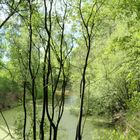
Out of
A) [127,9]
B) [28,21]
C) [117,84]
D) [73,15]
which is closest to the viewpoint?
[127,9]

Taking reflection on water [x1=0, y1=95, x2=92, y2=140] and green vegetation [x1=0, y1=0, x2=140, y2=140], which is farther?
reflection on water [x1=0, y1=95, x2=92, y2=140]

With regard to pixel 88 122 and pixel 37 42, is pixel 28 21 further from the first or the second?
Answer: pixel 88 122

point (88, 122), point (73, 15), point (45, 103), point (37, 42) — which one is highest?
point (73, 15)

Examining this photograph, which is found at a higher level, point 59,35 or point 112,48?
point 59,35

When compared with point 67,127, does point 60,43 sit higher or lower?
higher

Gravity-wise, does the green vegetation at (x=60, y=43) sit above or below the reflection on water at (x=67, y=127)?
above

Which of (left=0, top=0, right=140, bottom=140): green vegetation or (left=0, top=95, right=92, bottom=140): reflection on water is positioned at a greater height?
(left=0, top=0, right=140, bottom=140): green vegetation

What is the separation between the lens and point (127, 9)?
6.64 meters

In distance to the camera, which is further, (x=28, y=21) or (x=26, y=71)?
(x=26, y=71)

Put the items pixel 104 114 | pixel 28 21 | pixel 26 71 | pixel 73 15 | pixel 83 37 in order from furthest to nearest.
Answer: pixel 104 114, pixel 26 71, pixel 83 37, pixel 73 15, pixel 28 21

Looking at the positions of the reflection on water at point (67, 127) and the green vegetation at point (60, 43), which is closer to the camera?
the green vegetation at point (60, 43)

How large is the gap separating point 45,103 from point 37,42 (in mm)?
2299

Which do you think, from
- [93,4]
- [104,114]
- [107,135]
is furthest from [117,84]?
[93,4]

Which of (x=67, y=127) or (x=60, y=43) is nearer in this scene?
(x=60, y=43)
